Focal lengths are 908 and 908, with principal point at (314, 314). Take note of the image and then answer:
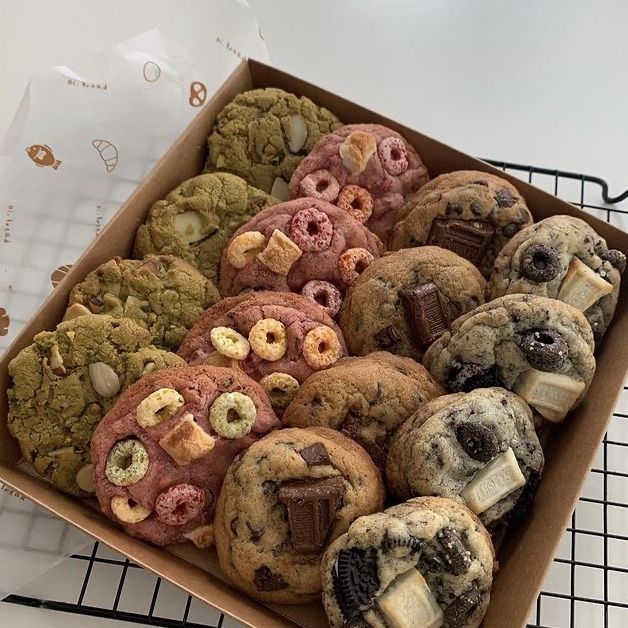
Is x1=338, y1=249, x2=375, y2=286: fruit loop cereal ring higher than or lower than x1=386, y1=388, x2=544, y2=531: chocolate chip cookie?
higher

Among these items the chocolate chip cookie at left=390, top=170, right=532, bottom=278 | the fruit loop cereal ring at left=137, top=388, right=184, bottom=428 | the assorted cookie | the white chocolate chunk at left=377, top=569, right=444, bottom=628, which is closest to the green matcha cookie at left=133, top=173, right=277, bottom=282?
the assorted cookie

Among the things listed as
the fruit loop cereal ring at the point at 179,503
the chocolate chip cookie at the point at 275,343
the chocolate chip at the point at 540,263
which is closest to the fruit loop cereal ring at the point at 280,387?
the chocolate chip cookie at the point at 275,343

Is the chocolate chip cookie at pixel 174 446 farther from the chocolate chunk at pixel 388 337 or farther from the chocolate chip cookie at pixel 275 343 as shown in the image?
the chocolate chunk at pixel 388 337

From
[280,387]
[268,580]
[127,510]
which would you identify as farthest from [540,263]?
[127,510]

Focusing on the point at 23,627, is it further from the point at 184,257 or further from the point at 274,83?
the point at 274,83

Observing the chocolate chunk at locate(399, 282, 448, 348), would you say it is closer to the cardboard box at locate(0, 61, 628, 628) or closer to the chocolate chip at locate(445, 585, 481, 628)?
the cardboard box at locate(0, 61, 628, 628)

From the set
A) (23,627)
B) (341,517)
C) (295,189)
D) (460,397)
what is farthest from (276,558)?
(295,189)
